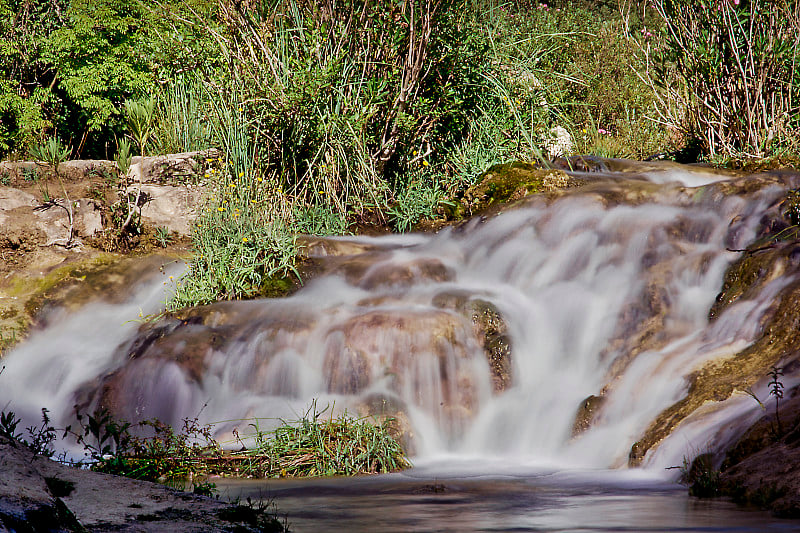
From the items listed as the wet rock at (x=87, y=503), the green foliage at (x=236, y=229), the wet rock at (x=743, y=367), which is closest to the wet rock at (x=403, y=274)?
the green foliage at (x=236, y=229)

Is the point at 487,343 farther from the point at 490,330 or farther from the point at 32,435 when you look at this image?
the point at 32,435

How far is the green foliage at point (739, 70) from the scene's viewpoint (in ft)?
35.6

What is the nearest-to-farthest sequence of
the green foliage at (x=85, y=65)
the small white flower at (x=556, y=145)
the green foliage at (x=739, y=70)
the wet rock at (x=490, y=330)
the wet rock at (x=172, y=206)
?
1. the wet rock at (x=490, y=330)
2. the wet rock at (x=172, y=206)
3. the green foliage at (x=739, y=70)
4. the small white flower at (x=556, y=145)
5. the green foliage at (x=85, y=65)

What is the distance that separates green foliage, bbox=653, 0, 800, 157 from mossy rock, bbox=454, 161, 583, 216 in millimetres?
2692

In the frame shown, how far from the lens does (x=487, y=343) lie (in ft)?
22.4

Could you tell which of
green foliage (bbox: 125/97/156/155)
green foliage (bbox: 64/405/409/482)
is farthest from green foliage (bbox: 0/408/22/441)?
green foliage (bbox: 125/97/156/155)

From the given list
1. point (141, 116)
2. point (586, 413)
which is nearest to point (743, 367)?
point (586, 413)

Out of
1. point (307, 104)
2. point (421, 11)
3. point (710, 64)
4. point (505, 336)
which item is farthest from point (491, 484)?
point (710, 64)

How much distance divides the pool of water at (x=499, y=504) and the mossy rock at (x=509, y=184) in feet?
16.0

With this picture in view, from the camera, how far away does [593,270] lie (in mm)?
7656

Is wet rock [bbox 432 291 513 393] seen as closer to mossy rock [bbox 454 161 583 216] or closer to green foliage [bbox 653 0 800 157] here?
mossy rock [bbox 454 161 583 216]

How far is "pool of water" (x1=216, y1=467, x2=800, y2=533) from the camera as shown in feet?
11.7

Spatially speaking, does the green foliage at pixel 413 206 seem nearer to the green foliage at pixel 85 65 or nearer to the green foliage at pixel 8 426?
the green foliage at pixel 85 65

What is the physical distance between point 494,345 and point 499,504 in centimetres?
270
